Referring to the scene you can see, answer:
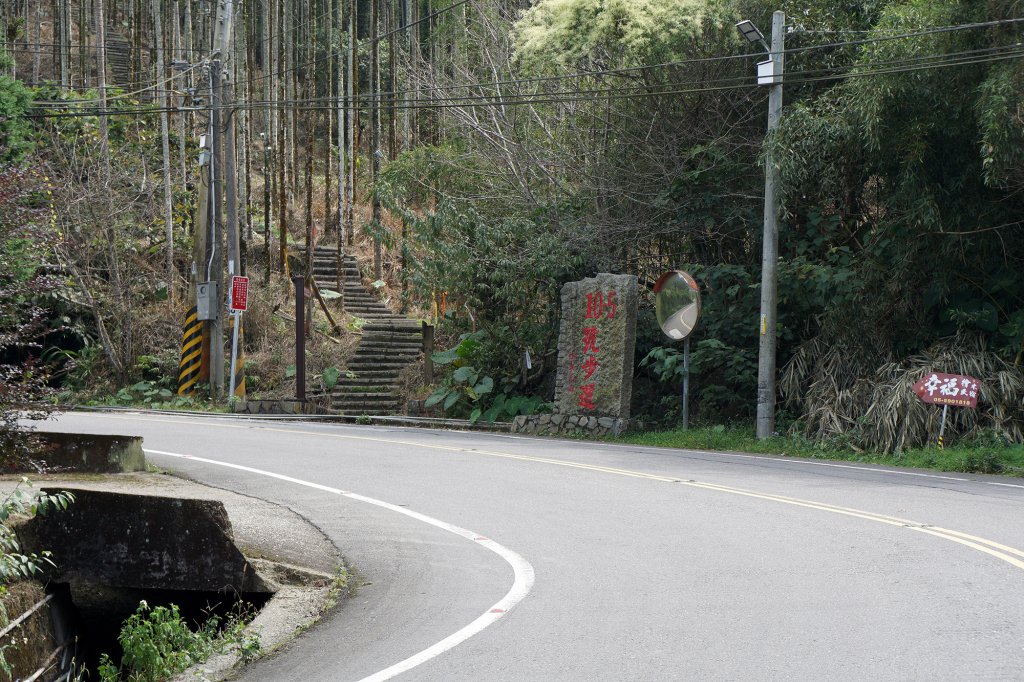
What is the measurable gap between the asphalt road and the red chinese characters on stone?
484cm

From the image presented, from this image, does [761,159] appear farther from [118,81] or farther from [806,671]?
[118,81]

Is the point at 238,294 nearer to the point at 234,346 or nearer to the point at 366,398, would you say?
the point at 234,346

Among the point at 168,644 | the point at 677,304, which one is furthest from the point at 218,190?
the point at 168,644

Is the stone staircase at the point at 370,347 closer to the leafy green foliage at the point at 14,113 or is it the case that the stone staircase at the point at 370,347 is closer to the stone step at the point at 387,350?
the stone step at the point at 387,350

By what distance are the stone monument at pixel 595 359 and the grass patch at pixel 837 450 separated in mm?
816

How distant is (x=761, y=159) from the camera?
18.7m

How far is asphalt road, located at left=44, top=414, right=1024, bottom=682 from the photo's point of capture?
605 centimetres

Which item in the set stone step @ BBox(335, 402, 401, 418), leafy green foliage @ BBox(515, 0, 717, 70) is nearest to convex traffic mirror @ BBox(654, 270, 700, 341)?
leafy green foliage @ BBox(515, 0, 717, 70)

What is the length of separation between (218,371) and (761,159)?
14.0 meters

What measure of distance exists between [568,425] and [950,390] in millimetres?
7172

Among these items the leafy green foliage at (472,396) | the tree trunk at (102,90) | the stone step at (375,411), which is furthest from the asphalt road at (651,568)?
the tree trunk at (102,90)

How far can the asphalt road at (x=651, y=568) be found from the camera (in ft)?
19.8

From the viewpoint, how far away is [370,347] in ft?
98.1

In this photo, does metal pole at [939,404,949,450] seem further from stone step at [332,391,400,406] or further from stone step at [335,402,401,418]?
stone step at [332,391,400,406]
